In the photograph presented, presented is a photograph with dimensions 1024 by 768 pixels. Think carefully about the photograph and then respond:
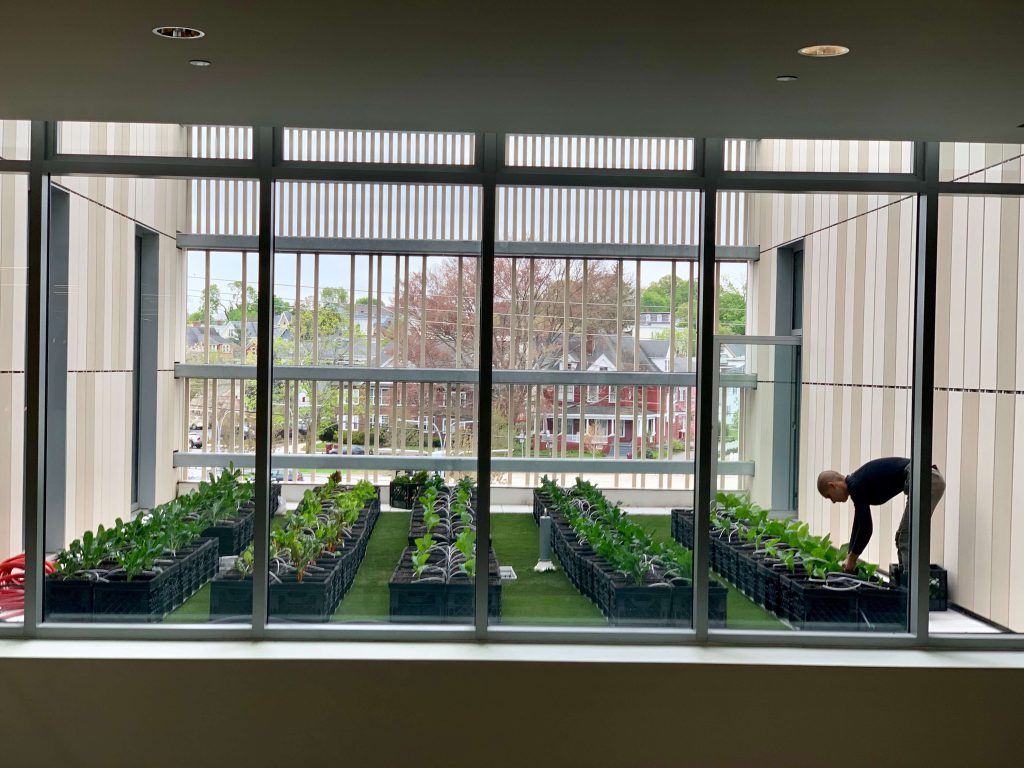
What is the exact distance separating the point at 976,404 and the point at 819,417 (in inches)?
33.4

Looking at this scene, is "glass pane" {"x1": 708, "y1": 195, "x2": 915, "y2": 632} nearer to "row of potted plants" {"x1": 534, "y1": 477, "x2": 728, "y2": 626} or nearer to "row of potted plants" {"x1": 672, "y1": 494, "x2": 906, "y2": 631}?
"row of potted plants" {"x1": 672, "y1": 494, "x2": 906, "y2": 631}

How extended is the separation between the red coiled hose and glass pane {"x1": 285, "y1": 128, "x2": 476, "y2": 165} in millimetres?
2552

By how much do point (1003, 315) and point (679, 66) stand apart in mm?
2734

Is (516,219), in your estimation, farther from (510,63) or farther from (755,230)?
(510,63)

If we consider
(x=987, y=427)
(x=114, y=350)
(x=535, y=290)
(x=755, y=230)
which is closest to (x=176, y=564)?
(x=114, y=350)

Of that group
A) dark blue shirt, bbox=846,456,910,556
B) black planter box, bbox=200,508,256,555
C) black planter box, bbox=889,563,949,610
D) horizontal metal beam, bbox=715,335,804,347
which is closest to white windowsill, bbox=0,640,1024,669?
black planter box, bbox=889,563,949,610

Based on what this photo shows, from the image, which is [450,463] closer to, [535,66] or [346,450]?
[346,450]

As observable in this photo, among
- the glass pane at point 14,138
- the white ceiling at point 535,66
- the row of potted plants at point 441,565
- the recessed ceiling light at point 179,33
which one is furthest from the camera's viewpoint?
the row of potted plants at point 441,565

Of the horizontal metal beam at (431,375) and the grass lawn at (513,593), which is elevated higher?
the horizontal metal beam at (431,375)

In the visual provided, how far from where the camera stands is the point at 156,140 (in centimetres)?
532

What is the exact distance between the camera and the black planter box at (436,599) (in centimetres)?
532

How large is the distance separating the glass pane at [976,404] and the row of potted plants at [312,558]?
3.06 meters

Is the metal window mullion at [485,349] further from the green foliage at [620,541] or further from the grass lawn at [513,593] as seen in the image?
the green foliage at [620,541]

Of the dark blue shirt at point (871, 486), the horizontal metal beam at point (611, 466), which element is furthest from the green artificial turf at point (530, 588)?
the dark blue shirt at point (871, 486)
